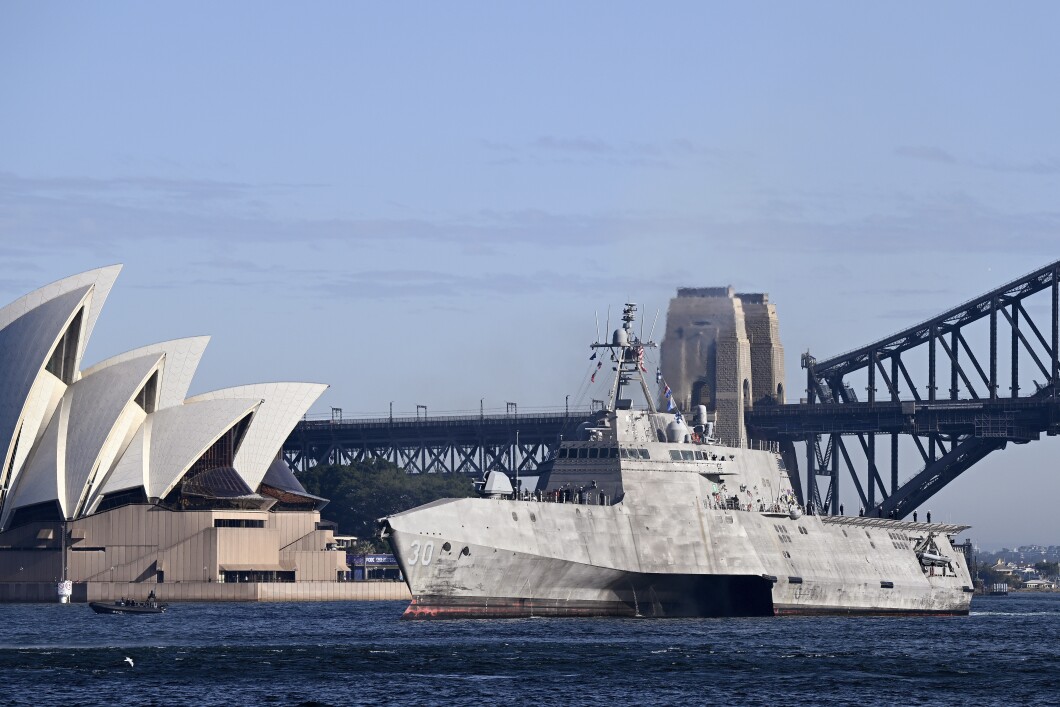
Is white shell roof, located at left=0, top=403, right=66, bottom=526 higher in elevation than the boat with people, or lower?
higher

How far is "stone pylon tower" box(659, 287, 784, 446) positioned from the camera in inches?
6481

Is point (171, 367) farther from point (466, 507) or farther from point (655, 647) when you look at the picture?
point (655, 647)

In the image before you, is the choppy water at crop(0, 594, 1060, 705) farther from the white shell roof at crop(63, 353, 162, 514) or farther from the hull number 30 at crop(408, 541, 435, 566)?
the white shell roof at crop(63, 353, 162, 514)

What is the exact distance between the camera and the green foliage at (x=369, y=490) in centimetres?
18412

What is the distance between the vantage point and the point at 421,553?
250 ft

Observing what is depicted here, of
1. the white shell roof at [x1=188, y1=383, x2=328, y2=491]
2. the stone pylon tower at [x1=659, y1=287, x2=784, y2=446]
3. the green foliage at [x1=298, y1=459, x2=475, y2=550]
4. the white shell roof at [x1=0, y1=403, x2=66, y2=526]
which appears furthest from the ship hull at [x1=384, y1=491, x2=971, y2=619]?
the green foliage at [x1=298, y1=459, x2=475, y2=550]

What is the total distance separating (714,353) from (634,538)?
8899 cm

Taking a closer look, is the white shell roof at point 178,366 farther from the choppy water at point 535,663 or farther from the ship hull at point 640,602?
the ship hull at point 640,602

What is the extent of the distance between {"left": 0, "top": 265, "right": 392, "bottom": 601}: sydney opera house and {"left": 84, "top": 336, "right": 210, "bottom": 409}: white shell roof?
106 millimetres

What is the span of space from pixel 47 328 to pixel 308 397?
30011 mm

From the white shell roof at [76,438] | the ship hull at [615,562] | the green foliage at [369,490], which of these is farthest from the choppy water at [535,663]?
the green foliage at [369,490]

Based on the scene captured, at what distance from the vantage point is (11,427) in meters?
132

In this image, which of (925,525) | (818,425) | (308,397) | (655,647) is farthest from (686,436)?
(818,425)

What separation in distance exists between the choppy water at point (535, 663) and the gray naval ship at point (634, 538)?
1.29 meters
